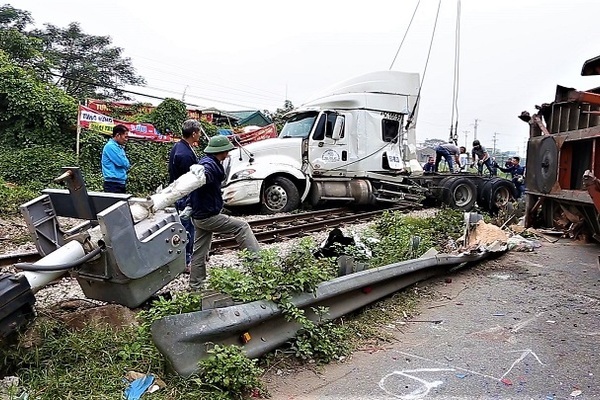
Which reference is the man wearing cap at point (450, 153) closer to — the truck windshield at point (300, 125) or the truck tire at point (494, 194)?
the truck tire at point (494, 194)

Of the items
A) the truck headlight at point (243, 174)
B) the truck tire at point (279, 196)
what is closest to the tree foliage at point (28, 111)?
the truck headlight at point (243, 174)

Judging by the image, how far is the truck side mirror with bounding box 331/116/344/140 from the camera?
40.8 ft

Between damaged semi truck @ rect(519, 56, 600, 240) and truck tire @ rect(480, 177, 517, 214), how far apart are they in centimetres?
500

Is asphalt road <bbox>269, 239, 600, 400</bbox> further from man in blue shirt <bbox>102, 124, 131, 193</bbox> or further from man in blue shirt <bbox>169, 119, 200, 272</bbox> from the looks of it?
man in blue shirt <bbox>102, 124, 131, 193</bbox>

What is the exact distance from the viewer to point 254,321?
3.05 meters

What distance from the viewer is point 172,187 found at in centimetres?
345

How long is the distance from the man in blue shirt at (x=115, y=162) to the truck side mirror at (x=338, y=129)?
631cm

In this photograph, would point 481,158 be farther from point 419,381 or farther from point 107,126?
point 419,381

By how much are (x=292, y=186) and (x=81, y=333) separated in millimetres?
8928

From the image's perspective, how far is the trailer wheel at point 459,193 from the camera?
43.4 ft

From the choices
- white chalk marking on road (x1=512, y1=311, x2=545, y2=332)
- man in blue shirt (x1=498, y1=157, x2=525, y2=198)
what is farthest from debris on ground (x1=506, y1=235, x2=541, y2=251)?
man in blue shirt (x1=498, y1=157, x2=525, y2=198)

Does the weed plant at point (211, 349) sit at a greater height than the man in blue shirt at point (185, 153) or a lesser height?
lesser

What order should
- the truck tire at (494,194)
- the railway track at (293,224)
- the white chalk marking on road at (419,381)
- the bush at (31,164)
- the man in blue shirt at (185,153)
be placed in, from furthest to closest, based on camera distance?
the bush at (31,164) < the truck tire at (494,194) < the railway track at (293,224) < the man in blue shirt at (185,153) < the white chalk marking on road at (419,381)

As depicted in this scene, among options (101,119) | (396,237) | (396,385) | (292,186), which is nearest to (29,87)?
(101,119)
